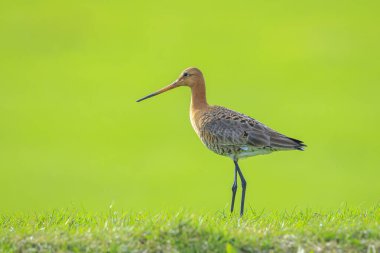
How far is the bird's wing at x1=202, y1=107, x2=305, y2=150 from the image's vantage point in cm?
1177

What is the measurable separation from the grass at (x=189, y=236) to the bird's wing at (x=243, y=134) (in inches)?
82.1

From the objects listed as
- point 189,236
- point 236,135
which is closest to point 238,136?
point 236,135

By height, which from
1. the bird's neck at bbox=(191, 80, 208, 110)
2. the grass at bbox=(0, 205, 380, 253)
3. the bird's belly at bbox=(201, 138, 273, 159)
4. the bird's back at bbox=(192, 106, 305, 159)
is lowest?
the grass at bbox=(0, 205, 380, 253)

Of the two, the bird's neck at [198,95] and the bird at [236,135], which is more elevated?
the bird's neck at [198,95]

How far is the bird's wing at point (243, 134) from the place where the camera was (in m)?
11.8

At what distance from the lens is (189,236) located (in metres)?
8.99

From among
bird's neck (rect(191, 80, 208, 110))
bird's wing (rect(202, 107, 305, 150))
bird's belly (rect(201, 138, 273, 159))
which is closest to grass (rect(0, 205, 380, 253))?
bird's wing (rect(202, 107, 305, 150))

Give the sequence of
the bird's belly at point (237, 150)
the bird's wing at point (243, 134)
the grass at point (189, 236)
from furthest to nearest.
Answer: the bird's belly at point (237, 150) → the bird's wing at point (243, 134) → the grass at point (189, 236)

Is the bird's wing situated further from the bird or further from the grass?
the grass

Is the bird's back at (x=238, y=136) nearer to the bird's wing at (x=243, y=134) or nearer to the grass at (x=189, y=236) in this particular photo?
the bird's wing at (x=243, y=134)

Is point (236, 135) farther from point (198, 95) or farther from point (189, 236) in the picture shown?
point (189, 236)

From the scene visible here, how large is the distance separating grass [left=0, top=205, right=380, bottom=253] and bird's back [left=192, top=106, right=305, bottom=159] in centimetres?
210

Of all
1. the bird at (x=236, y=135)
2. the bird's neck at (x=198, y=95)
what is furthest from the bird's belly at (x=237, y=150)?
the bird's neck at (x=198, y=95)

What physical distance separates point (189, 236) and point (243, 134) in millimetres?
3091
